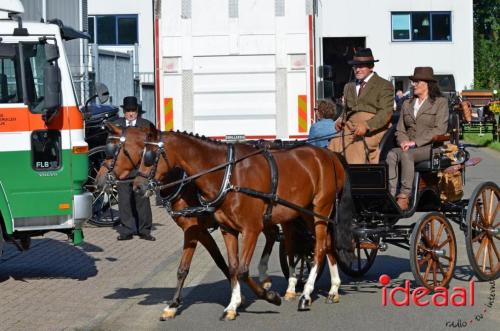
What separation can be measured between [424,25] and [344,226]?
4537 cm

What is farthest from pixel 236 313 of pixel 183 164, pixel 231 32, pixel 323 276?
pixel 231 32

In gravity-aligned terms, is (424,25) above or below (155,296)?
above

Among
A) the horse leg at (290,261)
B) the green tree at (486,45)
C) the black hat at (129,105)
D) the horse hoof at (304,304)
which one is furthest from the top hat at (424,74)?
the green tree at (486,45)

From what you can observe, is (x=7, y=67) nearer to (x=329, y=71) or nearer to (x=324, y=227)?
(x=324, y=227)

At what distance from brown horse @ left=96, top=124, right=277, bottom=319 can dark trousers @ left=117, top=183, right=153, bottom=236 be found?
5.75 metres

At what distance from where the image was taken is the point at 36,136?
12.0 meters

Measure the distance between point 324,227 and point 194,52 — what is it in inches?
379

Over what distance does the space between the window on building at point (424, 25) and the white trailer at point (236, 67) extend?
3573cm

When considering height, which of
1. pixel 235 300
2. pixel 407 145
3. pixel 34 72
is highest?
pixel 34 72

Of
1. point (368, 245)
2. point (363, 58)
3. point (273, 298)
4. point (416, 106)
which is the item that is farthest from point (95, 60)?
point (273, 298)

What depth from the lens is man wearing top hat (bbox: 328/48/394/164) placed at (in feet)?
37.6

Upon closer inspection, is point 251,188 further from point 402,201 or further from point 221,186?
point 402,201

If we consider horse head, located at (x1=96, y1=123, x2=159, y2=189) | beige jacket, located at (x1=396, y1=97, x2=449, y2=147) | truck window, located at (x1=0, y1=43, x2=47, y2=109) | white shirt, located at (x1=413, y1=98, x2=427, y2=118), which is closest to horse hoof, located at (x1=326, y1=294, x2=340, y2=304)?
beige jacket, located at (x1=396, y1=97, x2=449, y2=147)

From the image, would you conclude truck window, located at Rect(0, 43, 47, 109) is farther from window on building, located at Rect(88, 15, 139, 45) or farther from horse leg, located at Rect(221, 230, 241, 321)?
window on building, located at Rect(88, 15, 139, 45)
